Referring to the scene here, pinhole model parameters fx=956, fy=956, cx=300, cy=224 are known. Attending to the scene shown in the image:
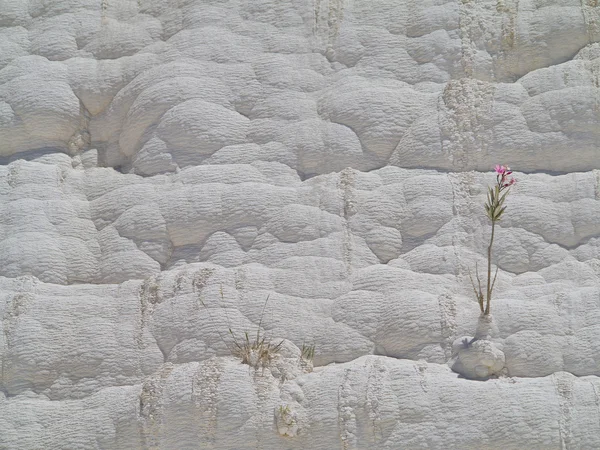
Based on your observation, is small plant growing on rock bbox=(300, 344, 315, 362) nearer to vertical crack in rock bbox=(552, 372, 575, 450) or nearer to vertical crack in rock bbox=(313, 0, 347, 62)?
vertical crack in rock bbox=(552, 372, 575, 450)

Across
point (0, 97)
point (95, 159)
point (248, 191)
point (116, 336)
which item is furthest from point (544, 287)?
point (0, 97)

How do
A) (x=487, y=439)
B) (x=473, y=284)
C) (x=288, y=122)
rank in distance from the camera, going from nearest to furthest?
(x=487, y=439), (x=473, y=284), (x=288, y=122)

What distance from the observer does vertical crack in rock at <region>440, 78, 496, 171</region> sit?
584 cm

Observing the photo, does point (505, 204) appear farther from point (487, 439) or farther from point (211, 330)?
point (211, 330)

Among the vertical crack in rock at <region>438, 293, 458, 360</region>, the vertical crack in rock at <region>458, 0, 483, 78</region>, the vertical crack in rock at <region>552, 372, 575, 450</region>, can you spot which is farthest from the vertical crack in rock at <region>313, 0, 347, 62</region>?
the vertical crack in rock at <region>552, 372, 575, 450</region>

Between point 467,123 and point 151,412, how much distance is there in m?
2.56

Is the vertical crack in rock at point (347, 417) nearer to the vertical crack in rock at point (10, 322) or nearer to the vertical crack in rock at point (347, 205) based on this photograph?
the vertical crack in rock at point (347, 205)

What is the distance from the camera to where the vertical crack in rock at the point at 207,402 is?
16.6 feet

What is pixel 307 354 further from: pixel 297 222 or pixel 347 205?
pixel 347 205

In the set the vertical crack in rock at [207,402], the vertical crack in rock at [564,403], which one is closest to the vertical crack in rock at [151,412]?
the vertical crack in rock at [207,402]

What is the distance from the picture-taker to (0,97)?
6.38 m

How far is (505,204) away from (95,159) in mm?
2664

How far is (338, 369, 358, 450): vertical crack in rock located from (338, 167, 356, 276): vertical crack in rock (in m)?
0.82

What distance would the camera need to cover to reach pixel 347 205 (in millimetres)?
5754
